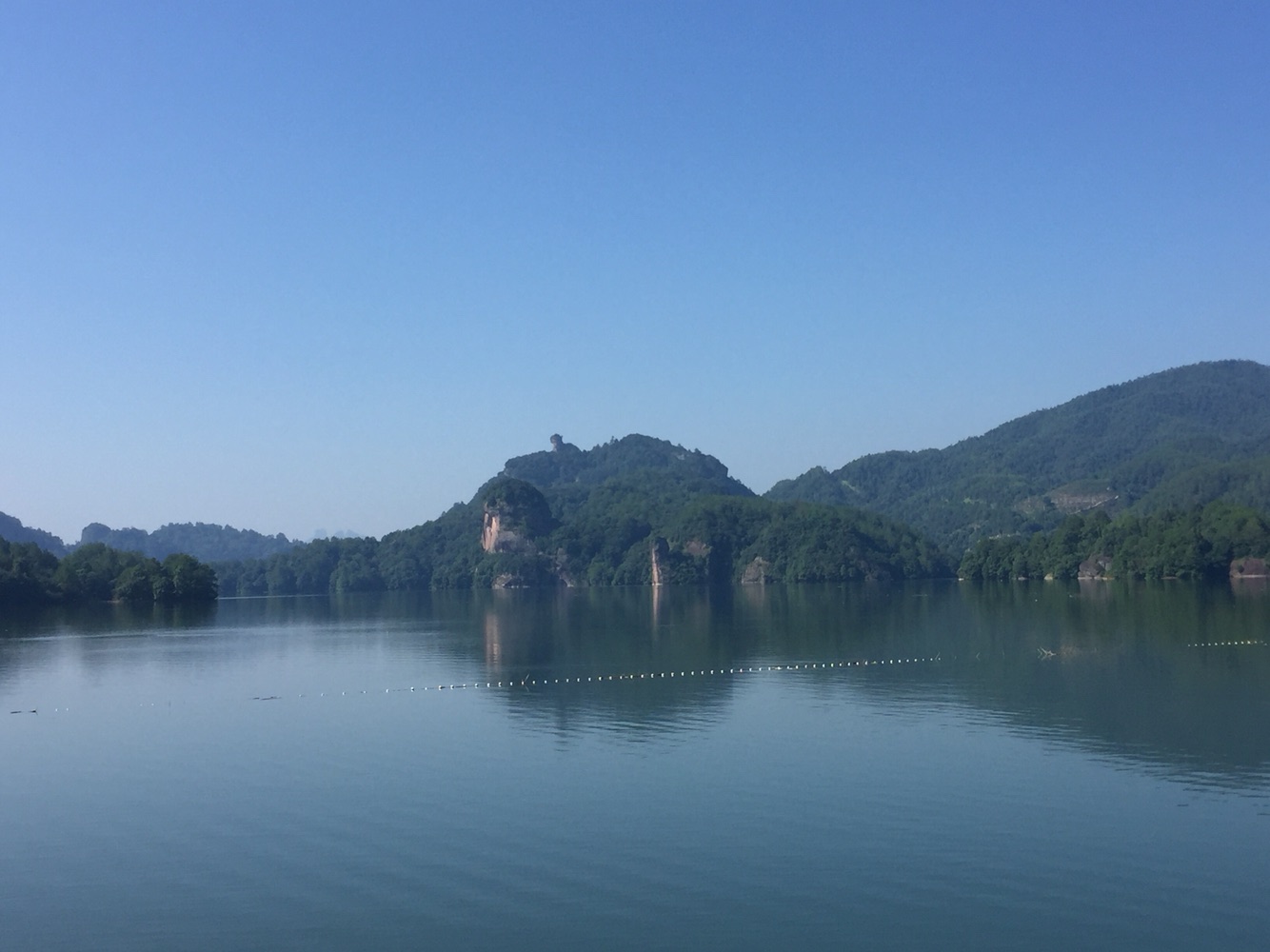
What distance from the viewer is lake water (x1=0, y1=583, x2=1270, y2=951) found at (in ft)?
61.7

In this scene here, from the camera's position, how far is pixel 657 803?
25.7m

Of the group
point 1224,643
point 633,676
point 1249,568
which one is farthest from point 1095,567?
point 633,676

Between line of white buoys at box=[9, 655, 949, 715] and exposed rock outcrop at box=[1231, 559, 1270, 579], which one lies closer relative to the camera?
line of white buoys at box=[9, 655, 949, 715]

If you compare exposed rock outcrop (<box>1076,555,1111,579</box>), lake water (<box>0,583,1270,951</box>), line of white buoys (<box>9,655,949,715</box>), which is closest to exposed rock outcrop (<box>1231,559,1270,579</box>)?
exposed rock outcrop (<box>1076,555,1111,579</box>)

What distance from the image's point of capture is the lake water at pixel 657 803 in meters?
→ 18.8

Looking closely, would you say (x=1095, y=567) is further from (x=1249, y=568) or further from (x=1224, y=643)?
(x=1224, y=643)

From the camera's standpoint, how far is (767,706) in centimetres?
3953

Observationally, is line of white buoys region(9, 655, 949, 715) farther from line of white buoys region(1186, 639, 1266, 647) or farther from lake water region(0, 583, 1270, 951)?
lake water region(0, 583, 1270, 951)

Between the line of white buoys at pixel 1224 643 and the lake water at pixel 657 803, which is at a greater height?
the line of white buoys at pixel 1224 643

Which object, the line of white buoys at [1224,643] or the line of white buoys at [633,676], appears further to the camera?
the line of white buoys at [1224,643]

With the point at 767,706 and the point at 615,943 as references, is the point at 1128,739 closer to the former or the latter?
the point at 767,706

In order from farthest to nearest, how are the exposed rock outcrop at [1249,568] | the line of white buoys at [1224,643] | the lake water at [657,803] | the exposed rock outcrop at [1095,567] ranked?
1. the exposed rock outcrop at [1095,567]
2. the exposed rock outcrop at [1249,568]
3. the line of white buoys at [1224,643]
4. the lake water at [657,803]

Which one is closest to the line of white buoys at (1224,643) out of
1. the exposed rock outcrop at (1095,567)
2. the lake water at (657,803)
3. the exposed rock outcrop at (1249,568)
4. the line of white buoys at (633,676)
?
the line of white buoys at (633,676)

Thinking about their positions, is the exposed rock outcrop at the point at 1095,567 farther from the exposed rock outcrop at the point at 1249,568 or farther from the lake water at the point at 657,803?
the lake water at the point at 657,803
